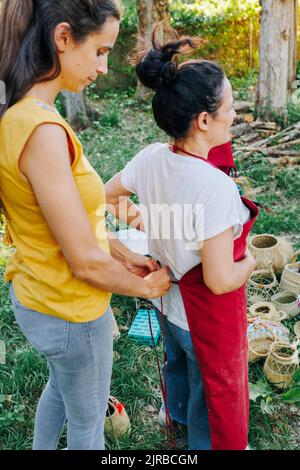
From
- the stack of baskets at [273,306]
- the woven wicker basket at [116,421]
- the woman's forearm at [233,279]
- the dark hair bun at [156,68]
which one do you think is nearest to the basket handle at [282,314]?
the stack of baskets at [273,306]

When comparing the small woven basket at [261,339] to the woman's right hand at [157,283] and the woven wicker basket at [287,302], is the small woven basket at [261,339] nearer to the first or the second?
the woven wicker basket at [287,302]

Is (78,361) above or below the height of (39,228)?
below

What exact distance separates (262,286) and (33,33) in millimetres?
2454

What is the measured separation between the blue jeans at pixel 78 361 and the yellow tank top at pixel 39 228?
0.04 meters

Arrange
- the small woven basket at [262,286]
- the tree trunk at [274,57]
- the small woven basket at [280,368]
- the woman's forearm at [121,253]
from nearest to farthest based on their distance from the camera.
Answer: the woman's forearm at [121,253] → the small woven basket at [280,368] → the small woven basket at [262,286] → the tree trunk at [274,57]

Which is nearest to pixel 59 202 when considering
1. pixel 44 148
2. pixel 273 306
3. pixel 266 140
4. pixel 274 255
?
pixel 44 148

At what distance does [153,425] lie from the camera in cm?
252

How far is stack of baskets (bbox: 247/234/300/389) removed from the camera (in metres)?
2.63

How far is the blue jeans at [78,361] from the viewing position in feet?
4.92

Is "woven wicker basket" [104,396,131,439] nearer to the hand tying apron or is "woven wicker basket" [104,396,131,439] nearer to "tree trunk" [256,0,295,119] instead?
the hand tying apron

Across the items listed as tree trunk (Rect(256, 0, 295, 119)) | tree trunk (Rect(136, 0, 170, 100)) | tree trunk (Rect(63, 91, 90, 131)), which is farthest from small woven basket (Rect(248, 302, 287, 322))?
tree trunk (Rect(136, 0, 170, 100))

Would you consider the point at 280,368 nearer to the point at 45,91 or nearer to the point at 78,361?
the point at 78,361

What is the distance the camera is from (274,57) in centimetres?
647
